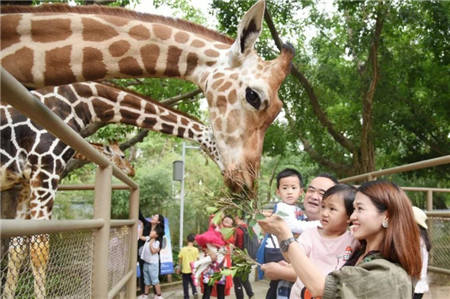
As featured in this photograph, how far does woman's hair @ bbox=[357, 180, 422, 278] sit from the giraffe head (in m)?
1.43

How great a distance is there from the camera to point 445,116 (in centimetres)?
1079

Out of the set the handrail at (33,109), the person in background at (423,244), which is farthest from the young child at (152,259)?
the handrail at (33,109)

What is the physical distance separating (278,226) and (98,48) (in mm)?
1588

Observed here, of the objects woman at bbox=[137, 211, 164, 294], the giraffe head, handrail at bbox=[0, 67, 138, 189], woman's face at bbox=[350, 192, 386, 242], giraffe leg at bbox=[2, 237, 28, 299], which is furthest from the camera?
woman at bbox=[137, 211, 164, 294]

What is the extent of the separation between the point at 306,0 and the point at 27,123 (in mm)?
Result: 7387

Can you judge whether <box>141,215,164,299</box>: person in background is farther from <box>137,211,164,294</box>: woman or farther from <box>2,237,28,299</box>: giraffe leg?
<box>2,237,28,299</box>: giraffe leg

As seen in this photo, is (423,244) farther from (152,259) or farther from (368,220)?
(152,259)

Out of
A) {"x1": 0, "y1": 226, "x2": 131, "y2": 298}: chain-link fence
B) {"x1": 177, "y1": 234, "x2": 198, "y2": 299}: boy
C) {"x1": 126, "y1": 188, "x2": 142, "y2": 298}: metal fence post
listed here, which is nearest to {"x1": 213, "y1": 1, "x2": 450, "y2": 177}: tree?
{"x1": 177, "y1": 234, "x2": 198, "y2": 299}: boy

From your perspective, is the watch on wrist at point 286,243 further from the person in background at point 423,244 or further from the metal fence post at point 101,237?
the person in background at point 423,244

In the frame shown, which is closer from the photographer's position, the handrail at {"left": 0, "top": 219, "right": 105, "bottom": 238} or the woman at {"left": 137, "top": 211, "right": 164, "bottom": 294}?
the handrail at {"left": 0, "top": 219, "right": 105, "bottom": 238}

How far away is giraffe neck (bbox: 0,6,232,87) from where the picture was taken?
271cm

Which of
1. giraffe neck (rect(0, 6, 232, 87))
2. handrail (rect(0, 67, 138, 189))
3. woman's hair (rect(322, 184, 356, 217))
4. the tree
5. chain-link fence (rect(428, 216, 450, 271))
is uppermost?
the tree

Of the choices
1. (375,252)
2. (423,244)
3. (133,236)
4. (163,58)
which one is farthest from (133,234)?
(375,252)

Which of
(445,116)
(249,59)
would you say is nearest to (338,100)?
(445,116)
